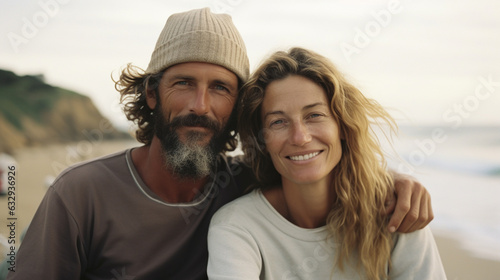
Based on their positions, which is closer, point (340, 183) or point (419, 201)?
point (419, 201)

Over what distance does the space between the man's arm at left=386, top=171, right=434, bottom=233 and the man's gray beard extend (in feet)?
3.44

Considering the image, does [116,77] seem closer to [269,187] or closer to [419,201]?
[269,187]

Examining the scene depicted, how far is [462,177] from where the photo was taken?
9.50 metres

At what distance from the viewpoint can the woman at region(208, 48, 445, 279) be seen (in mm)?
2316

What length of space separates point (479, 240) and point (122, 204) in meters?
5.38

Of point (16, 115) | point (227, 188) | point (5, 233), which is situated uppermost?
point (227, 188)

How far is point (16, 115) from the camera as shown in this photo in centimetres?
1020

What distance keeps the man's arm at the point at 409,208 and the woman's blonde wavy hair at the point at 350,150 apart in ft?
0.23

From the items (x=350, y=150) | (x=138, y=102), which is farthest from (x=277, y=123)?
(x=138, y=102)

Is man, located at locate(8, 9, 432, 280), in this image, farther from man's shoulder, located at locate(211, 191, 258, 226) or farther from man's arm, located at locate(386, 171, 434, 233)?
man's shoulder, located at locate(211, 191, 258, 226)

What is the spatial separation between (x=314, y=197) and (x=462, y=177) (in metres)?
8.05

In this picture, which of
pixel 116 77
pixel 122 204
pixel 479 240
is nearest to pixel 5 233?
pixel 116 77

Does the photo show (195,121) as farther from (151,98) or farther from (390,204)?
(390,204)

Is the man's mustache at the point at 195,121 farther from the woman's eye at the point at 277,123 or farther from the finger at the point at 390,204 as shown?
the finger at the point at 390,204
